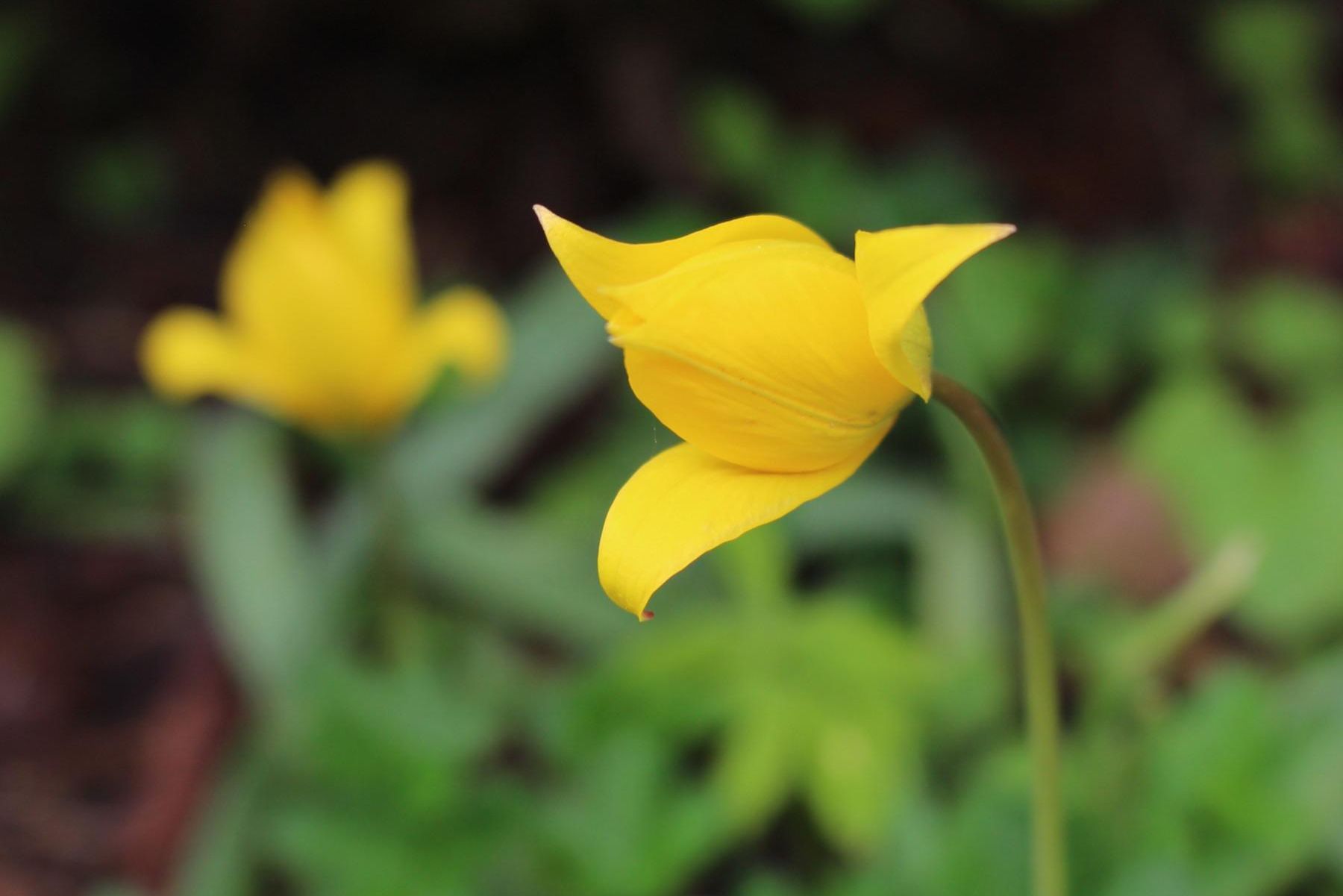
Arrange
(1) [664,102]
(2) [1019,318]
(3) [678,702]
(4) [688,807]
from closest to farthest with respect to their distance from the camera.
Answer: (4) [688,807] → (3) [678,702] → (2) [1019,318] → (1) [664,102]

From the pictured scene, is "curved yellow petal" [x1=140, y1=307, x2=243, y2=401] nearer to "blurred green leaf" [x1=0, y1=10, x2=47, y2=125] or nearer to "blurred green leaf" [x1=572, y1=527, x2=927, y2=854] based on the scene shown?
"blurred green leaf" [x1=572, y1=527, x2=927, y2=854]

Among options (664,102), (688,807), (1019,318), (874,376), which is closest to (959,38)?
(664,102)

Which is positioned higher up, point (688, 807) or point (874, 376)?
point (874, 376)

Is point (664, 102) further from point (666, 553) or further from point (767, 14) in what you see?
point (666, 553)

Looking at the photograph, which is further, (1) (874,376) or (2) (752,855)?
(2) (752,855)

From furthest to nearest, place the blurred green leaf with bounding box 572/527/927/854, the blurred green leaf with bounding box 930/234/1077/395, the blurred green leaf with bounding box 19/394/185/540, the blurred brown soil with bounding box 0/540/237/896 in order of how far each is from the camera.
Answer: the blurred green leaf with bounding box 19/394/185/540 < the blurred green leaf with bounding box 930/234/1077/395 < the blurred brown soil with bounding box 0/540/237/896 < the blurred green leaf with bounding box 572/527/927/854

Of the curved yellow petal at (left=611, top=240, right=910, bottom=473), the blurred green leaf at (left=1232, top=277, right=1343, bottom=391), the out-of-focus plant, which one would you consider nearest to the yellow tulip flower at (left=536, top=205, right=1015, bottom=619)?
the curved yellow petal at (left=611, top=240, right=910, bottom=473)
